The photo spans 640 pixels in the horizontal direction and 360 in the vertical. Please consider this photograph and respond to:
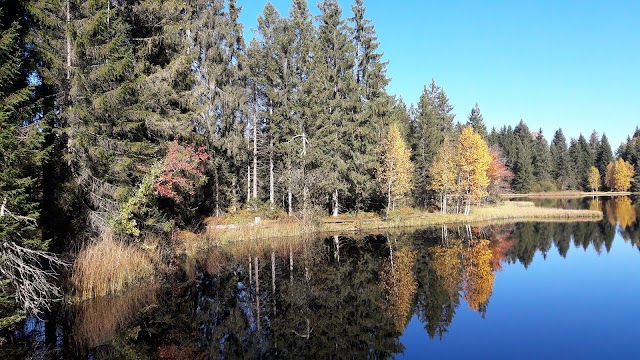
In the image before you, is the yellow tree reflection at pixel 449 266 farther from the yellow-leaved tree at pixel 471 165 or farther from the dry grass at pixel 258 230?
the yellow-leaved tree at pixel 471 165

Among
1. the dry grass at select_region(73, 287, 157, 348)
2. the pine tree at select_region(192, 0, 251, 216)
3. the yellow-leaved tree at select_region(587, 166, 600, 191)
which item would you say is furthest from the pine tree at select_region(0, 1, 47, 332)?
the yellow-leaved tree at select_region(587, 166, 600, 191)

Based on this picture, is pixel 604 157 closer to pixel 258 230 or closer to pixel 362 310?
pixel 258 230

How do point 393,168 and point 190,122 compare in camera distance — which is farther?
point 393,168

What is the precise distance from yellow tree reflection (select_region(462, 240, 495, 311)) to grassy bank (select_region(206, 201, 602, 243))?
1026cm

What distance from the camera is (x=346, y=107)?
35.4 metres

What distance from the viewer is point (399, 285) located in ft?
49.7

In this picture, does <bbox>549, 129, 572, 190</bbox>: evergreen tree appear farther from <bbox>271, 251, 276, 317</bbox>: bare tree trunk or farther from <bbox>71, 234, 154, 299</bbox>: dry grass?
<bbox>71, 234, 154, 299</bbox>: dry grass

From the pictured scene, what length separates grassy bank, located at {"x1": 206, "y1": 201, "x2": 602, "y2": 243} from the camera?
25562mm

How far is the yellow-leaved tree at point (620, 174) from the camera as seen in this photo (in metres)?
87.1

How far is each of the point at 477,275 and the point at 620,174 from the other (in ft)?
302

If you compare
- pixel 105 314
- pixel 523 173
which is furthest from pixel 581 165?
pixel 105 314

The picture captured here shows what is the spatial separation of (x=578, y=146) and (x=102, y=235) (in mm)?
110089

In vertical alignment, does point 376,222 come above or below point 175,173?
below

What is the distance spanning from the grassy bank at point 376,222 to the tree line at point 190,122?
1758 millimetres
